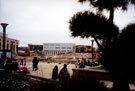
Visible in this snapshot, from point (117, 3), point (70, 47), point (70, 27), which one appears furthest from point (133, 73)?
point (70, 47)

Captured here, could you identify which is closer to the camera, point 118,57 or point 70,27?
point 118,57

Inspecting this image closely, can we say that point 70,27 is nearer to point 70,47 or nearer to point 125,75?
point 125,75

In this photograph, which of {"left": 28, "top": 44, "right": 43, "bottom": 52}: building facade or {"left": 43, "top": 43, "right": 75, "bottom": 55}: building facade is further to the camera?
{"left": 43, "top": 43, "right": 75, "bottom": 55}: building facade

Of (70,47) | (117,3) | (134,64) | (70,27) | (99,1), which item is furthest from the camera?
(70,47)

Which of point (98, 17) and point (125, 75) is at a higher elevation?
point (98, 17)

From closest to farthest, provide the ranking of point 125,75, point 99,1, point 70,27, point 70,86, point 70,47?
1. point 70,86
2. point 125,75
3. point 99,1
4. point 70,27
5. point 70,47

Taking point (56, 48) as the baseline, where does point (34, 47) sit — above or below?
above

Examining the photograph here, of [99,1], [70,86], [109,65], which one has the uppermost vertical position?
[99,1]

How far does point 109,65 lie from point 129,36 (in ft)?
4.70

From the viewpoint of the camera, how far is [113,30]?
7781mm

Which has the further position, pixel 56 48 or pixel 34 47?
pixel 56 48

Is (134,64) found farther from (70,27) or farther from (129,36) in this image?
(70,27)

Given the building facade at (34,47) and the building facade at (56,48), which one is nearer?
the building facade at (34,47)

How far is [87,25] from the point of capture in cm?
795
